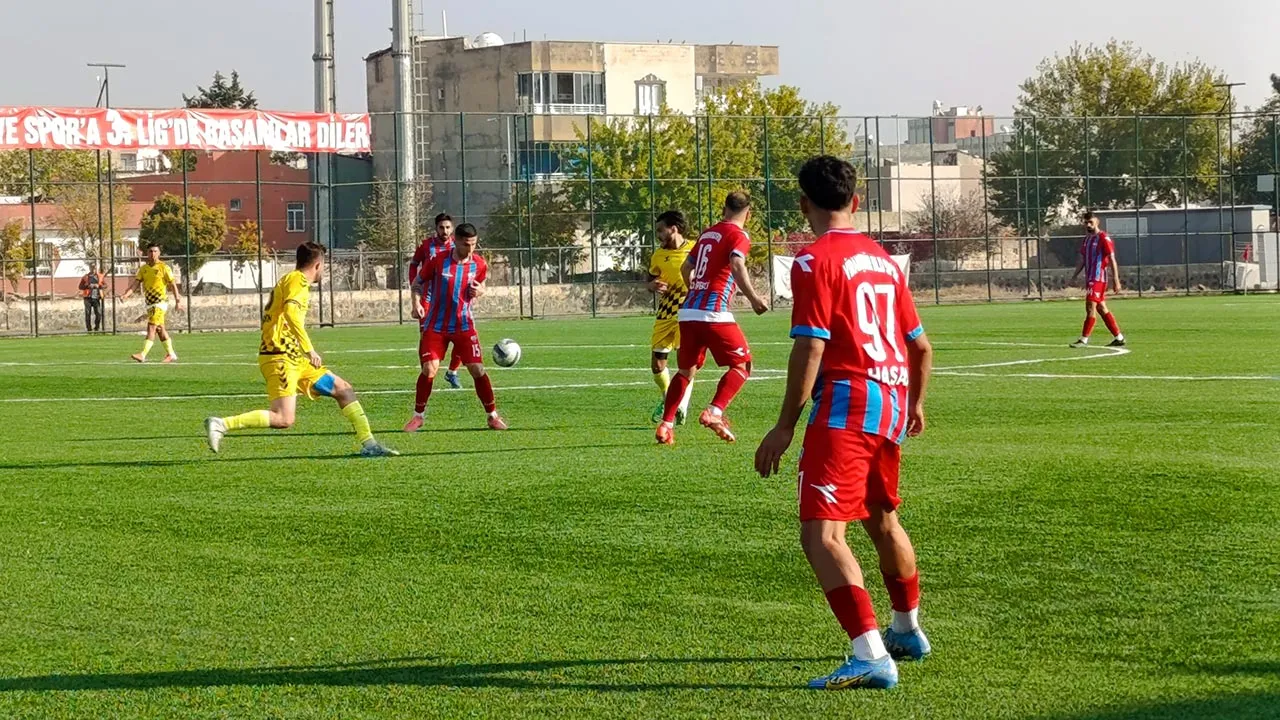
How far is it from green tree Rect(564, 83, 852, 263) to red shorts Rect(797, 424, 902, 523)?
4002 centimetres

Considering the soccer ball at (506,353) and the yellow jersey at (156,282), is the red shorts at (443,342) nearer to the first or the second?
the soccer ball at (506,353)

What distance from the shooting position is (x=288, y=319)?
12375 mm

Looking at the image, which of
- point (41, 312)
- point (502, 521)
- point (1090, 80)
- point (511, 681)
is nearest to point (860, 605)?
point (511, 681)

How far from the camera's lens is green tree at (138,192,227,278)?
6969cm

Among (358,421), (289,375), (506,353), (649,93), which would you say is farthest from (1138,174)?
(649,93)

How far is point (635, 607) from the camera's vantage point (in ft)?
23.2

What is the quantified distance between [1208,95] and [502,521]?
72.1 metres

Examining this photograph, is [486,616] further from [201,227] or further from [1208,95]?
[1208,95]

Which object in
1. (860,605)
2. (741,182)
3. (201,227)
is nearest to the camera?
(860,605)

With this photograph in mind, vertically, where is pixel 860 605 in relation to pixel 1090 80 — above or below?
below

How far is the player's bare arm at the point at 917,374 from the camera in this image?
6.00m

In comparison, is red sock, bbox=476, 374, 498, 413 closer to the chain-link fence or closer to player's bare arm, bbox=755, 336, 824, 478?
player's bare arm, bbox=755, 336, 824, 478

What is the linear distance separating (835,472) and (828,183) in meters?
1.04

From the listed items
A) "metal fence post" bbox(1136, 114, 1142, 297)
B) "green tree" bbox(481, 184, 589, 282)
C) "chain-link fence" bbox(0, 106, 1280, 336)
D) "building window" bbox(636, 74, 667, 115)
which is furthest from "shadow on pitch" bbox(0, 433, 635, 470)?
"building window" bbox(636, 74, 667, 115)
